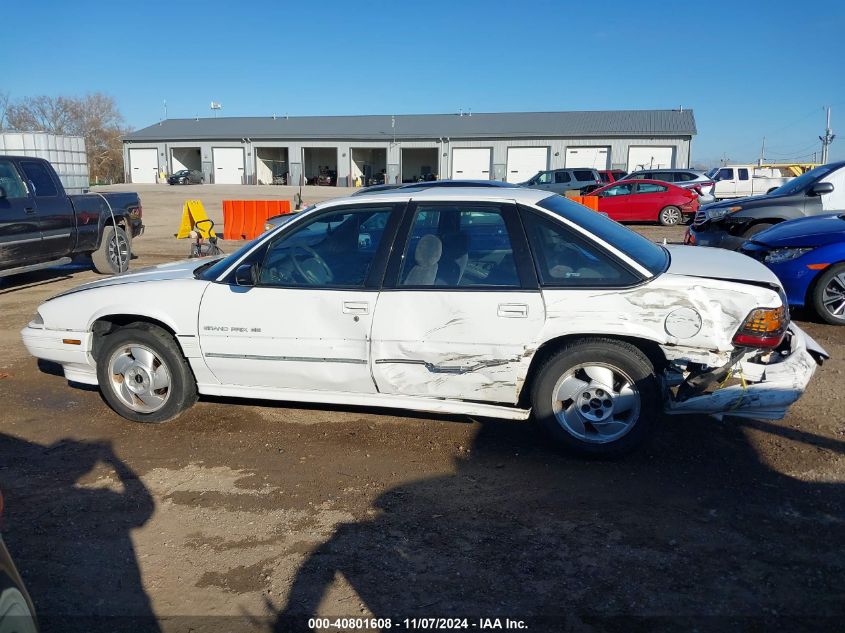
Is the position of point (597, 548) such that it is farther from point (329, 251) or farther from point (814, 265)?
point (814, 265)

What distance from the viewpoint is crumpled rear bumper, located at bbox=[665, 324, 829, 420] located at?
14.0 ft

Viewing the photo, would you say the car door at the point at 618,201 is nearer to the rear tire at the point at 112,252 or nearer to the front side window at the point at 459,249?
the rear tire at the point at 112,252

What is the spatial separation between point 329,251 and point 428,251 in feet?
2.47

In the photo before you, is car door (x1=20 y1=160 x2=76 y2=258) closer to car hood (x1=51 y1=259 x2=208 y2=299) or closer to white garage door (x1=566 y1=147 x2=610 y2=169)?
car hood (x1=51 y1=259 x2=208 y2=299)

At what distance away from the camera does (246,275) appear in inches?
185

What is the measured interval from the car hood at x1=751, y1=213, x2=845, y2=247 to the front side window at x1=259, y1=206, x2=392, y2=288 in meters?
5.16

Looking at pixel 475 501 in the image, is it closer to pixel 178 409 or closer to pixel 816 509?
pixel 816 509

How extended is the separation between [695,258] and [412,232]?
1963 mm

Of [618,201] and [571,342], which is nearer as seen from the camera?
[571,342]

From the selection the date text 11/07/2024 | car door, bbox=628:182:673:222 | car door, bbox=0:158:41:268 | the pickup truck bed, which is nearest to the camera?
the date text 11/07/2024

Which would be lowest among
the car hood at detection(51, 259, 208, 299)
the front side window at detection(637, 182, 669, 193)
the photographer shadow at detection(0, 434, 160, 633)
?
the photographer shadow at detection(0, 434, 160, 633)

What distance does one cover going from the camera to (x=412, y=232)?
4652mm

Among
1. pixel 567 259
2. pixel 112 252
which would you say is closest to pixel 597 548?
pixel 567 259

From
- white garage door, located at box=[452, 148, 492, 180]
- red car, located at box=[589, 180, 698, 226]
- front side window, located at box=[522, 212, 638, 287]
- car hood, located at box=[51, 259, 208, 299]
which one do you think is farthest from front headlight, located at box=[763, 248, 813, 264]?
white garage door, located at box=[452, 148, 492, 180]
